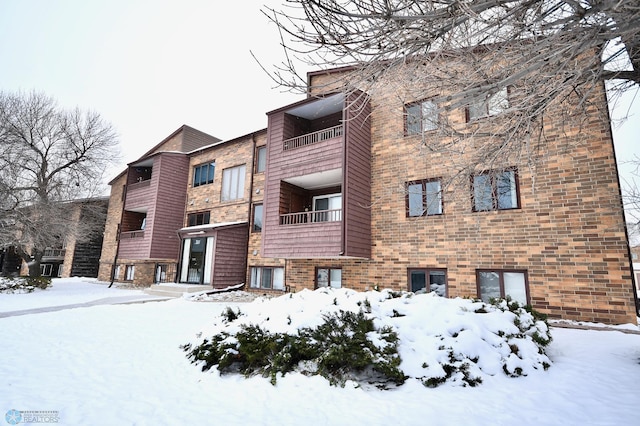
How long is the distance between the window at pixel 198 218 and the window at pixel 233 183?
162 centimetres

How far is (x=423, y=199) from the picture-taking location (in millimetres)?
10070

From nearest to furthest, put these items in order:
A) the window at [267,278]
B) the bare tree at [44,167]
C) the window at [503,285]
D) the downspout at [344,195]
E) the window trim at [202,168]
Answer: the window at [503,285] → the downspout at [344,195] → the window at [267,278] → the bare tree at [44,167] → the window trim at [202,168]

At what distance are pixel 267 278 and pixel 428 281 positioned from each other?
727 cm

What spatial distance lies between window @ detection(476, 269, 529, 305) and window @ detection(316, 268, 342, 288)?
4775mm

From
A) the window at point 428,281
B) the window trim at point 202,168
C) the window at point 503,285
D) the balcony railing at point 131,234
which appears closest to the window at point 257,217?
the window trim at point 202,168

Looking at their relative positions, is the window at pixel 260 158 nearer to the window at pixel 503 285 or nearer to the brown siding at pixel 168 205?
the brown siding at pixel 168 205

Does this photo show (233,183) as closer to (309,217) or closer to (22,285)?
(309,217)

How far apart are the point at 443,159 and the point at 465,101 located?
6385mm

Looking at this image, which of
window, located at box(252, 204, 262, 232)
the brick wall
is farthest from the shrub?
window, located at box(252, 204, 262, 232)

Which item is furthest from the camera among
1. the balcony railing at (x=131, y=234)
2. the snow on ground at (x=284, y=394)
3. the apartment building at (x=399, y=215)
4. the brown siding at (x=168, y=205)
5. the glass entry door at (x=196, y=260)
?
the balcony railing at (x=131, y=234)

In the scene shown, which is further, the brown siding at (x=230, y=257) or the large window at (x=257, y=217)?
the large window at (x=257, y=217)

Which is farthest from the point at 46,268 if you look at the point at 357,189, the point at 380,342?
the point at 380,342

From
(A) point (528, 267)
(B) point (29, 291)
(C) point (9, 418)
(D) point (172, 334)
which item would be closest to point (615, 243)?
(A) point (528, 267)

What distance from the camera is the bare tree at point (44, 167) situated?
54.5 ft
